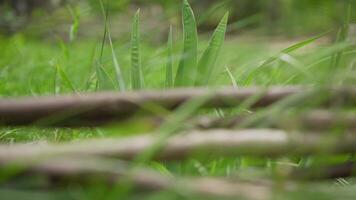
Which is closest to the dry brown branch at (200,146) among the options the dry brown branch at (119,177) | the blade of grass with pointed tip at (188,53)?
the dry brown branch at (119,177)

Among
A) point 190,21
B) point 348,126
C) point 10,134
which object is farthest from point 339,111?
point 10,134

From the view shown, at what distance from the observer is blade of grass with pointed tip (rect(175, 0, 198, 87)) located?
1.36m

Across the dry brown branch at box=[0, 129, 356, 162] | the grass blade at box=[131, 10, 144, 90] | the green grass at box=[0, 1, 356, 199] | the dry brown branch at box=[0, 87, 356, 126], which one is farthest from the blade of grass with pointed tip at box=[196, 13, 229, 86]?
the dry brown branch at box=[0, 129, 356, 162]

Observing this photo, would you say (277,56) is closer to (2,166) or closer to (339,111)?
(339,111)

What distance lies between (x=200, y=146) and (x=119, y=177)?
12 centimetres

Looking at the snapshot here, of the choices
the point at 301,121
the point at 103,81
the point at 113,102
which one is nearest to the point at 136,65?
the point at 103,81

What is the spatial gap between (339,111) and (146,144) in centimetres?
32

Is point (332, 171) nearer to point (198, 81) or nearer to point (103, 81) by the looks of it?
point (198, 81)

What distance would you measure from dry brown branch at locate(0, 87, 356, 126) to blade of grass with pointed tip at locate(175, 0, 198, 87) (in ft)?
1.35

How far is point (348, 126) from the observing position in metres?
0.87

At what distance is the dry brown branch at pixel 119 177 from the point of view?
0.73 metres

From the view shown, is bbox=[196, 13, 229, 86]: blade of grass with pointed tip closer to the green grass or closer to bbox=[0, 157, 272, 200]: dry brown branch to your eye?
the green grass

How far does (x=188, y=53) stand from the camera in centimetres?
136

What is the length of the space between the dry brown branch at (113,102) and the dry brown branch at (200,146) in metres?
0.10
